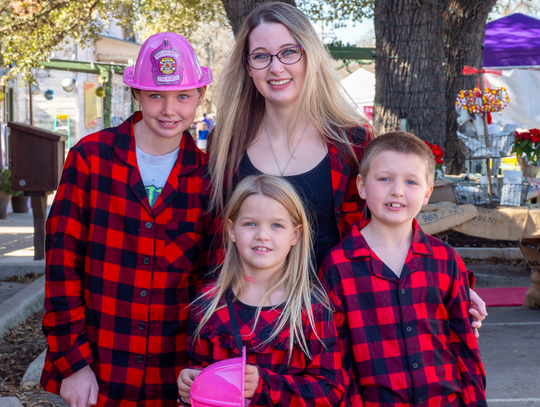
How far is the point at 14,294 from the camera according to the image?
516 centimetres

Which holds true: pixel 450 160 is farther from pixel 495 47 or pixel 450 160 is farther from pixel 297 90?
pixel 297 90

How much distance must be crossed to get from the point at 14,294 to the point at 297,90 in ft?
12.8

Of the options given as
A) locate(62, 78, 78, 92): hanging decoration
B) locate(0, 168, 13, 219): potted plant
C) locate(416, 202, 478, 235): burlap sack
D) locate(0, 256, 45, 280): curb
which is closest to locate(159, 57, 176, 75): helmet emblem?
locate(416, 202, 478, 235): burlap sack

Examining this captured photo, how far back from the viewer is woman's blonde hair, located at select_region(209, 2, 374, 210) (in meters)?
2.22

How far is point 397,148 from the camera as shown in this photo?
6.84ft

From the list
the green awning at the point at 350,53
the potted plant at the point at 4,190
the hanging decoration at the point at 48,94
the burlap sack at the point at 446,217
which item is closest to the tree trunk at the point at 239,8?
the burlap sack at the point at 446,217

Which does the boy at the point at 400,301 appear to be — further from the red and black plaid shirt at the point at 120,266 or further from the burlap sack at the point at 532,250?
the burlap sack at the point at 532,250

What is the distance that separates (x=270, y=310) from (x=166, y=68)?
0.95m

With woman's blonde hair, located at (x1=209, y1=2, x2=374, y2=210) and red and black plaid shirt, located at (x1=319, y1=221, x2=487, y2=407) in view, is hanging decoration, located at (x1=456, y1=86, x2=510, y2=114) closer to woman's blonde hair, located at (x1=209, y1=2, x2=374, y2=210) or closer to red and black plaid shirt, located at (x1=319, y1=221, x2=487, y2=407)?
woman's blonde hair, located at (x1=209, y1=2, x2=374, y2=210)

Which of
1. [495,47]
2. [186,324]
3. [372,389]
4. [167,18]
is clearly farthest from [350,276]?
[167,18]

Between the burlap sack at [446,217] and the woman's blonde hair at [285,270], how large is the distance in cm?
279

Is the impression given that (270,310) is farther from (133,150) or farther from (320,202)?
(133,150)

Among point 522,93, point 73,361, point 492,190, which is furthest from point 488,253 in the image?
point 73,361

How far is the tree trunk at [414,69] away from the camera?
6.33 m
